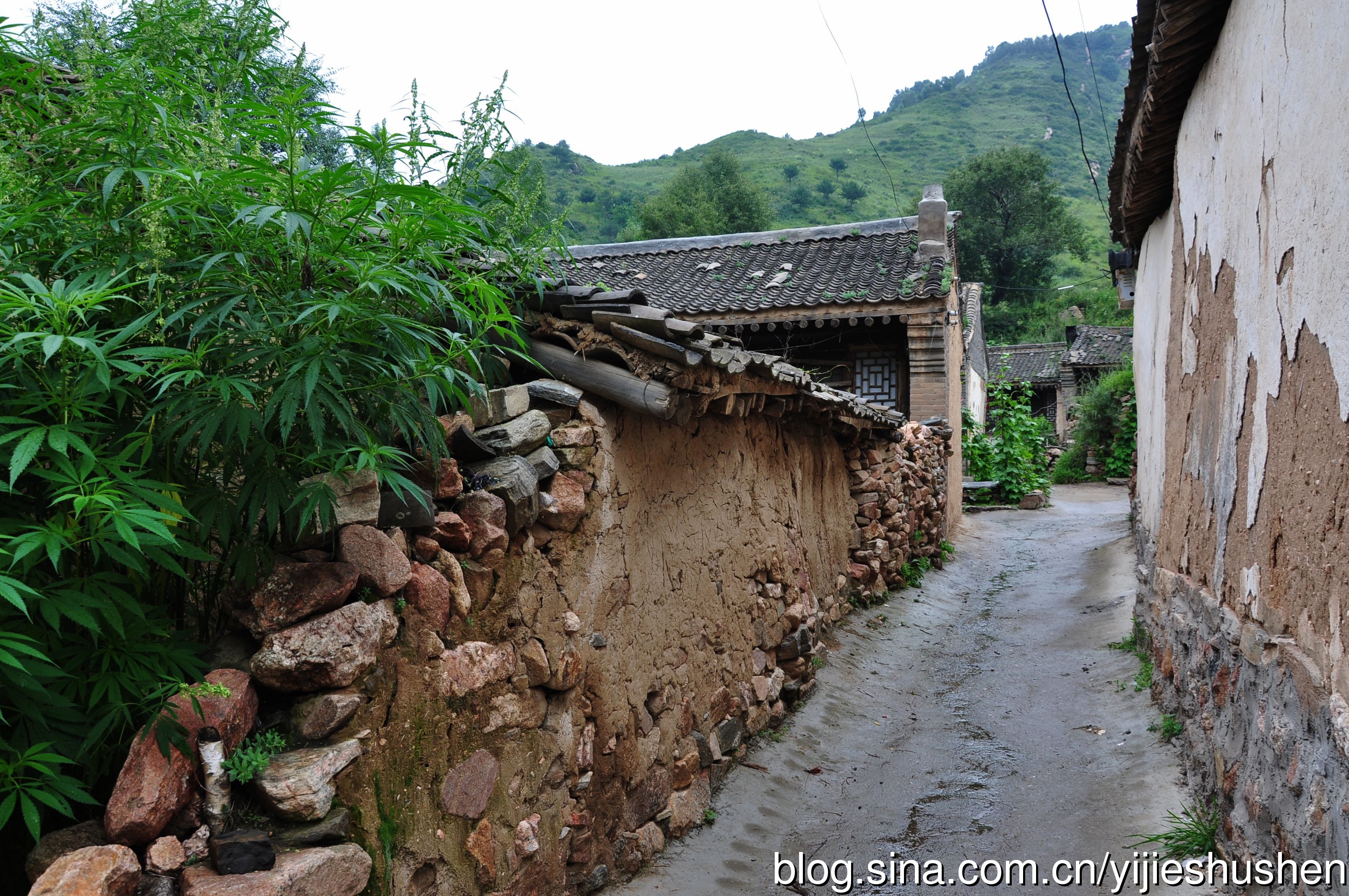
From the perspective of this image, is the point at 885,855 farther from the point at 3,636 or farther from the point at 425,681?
the point at 3,636

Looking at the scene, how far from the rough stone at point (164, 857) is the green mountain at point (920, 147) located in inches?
1170

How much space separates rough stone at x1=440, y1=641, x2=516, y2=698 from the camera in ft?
8.93

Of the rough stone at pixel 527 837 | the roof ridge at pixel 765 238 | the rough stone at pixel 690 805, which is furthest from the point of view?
the roof ridge at pixel 765 238

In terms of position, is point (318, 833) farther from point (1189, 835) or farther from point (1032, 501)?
point (1032, 501)

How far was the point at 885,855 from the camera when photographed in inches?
163

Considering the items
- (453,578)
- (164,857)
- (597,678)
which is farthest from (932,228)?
(164,857)

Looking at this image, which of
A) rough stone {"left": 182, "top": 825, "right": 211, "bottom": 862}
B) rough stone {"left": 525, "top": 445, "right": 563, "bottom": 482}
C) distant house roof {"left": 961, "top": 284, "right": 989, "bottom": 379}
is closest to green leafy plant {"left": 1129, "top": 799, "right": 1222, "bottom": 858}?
rough stone {"left": 525, "top": 445, "right": 563, "bottom": 482}

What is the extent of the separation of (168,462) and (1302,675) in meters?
2.90

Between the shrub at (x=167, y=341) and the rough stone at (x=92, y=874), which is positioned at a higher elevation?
the shrub at (x=167, y=341)

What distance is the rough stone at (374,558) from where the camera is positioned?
2469 millimetres

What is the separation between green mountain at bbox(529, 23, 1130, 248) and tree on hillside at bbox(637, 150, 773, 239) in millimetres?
1119

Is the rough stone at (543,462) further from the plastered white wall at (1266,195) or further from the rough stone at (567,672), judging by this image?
the plastered white wall at (1266,195)

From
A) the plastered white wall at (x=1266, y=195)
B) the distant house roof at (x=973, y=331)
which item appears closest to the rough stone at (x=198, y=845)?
the plastered white wall at (x=1266, y=195)

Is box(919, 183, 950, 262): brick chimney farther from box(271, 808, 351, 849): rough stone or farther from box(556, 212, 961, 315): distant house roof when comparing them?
box(271, 808, 351, 849): rough stone
